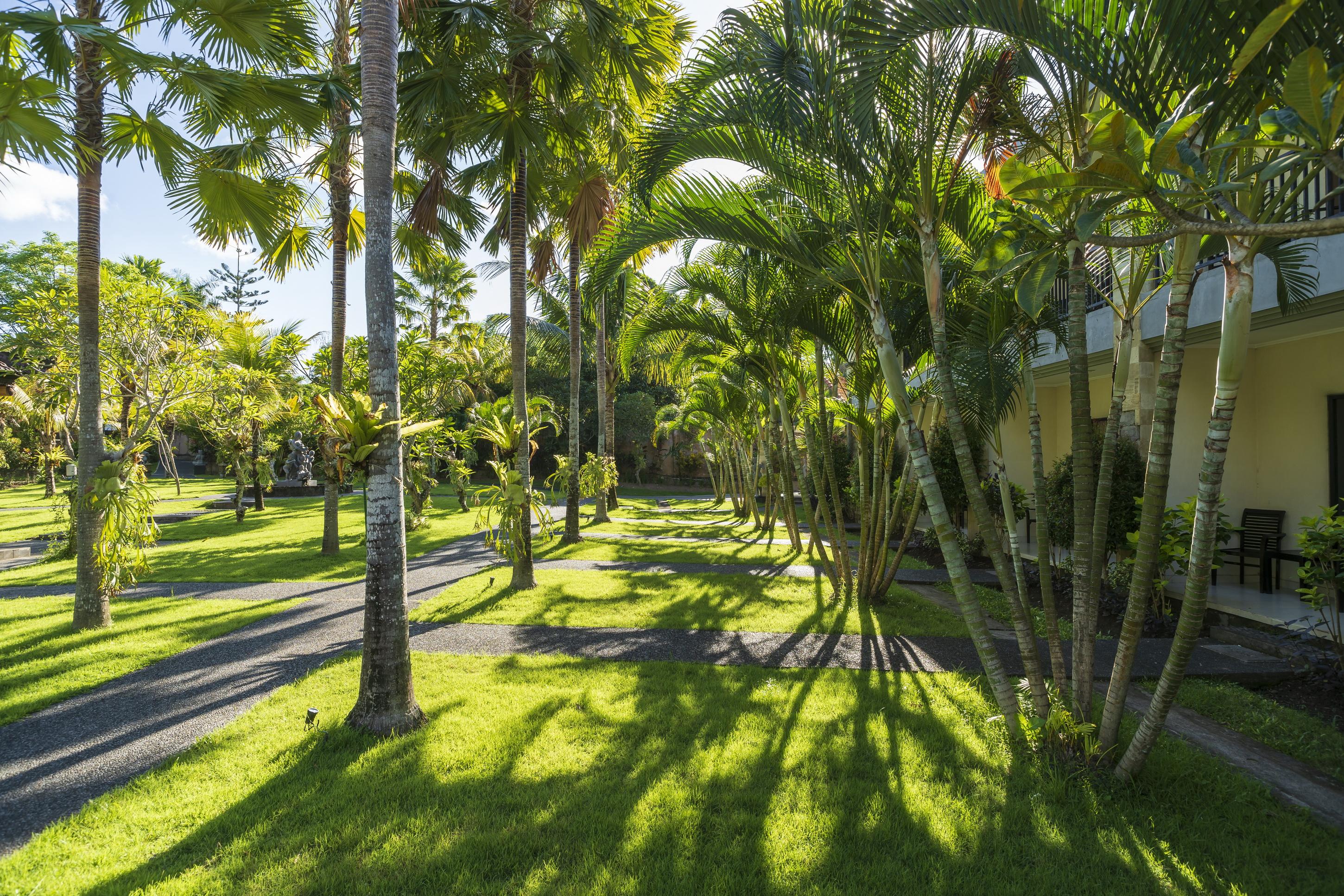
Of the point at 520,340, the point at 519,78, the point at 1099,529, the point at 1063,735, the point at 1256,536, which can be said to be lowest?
the point at 1063,735

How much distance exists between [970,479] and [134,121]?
7651 mm

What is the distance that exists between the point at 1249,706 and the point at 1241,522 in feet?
16.0

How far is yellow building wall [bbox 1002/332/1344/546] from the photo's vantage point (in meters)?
7.28

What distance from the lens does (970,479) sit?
347 cm

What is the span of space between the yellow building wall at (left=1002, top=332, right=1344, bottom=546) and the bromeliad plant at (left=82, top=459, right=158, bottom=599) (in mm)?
9856

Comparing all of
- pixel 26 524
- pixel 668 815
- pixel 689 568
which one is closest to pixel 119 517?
pixel 668 815

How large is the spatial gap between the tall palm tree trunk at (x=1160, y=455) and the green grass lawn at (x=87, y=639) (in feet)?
21.4

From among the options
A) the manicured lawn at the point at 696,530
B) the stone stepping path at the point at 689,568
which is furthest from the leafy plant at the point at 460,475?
the stone stepping path at the point at 689,568

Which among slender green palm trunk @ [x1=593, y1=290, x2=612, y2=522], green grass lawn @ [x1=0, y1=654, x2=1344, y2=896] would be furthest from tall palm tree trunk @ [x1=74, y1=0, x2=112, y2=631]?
slender green palm trunk @ [x1=593, y1=290, x2=612, y2=522]

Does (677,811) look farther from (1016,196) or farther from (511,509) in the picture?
(511,509)

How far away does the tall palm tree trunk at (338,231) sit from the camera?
921cm

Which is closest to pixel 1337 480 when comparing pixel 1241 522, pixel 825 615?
pixel 1241 522

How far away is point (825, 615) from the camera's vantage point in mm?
6969

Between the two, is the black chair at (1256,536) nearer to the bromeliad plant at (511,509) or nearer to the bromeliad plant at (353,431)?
the bromeliad plant at (511,509)
